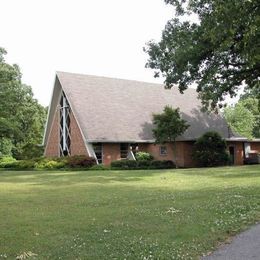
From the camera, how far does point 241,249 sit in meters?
8.66

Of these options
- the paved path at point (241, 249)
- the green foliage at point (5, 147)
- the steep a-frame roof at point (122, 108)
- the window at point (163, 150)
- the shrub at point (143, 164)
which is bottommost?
the paved path at point (241, 249)

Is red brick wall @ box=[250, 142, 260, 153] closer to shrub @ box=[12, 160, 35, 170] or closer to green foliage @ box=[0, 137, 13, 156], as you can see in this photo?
shrub @ box=[12, 160, 35, 170]

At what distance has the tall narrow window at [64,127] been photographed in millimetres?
45281

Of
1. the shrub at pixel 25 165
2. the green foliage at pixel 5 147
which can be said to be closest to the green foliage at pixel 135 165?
the shrub at pixel 25 165

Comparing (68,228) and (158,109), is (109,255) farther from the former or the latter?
(158,109)

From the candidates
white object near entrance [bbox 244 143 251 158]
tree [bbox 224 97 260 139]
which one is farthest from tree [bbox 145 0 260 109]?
tree [bbox 224 97 260 139]

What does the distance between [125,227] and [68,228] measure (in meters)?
1.23

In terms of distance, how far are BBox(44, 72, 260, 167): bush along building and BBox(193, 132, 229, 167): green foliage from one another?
1.76 metres

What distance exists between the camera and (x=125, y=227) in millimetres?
10641

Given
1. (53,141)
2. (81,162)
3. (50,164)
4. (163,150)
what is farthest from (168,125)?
(53,141)

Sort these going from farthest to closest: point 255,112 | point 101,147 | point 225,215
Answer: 1. point 255,112
2. point 101,147
3. point 225,215

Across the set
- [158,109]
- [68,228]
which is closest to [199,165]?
[158,109]

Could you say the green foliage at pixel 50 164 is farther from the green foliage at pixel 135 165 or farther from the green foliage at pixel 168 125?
the green foliage at pixel 168 125

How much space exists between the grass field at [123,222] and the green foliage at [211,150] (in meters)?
22.9
